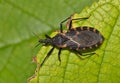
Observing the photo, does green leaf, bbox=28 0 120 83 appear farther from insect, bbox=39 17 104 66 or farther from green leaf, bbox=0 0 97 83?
green leaf, bbox=0 0 97 83

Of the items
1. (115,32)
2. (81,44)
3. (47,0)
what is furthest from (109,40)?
(47,0)

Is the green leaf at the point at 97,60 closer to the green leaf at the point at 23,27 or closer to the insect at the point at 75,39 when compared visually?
the insect at the point at 75,39

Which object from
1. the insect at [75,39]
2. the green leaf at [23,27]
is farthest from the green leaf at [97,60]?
the green leaf at [23,27]

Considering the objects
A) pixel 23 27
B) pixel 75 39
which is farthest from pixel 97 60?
pixel 23 27

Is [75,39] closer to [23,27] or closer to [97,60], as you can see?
[97,60]

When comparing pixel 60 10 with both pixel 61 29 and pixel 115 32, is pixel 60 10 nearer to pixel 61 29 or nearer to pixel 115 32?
pixel 61 29

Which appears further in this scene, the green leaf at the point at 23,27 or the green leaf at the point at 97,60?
the green leaf at the point at 23,27
